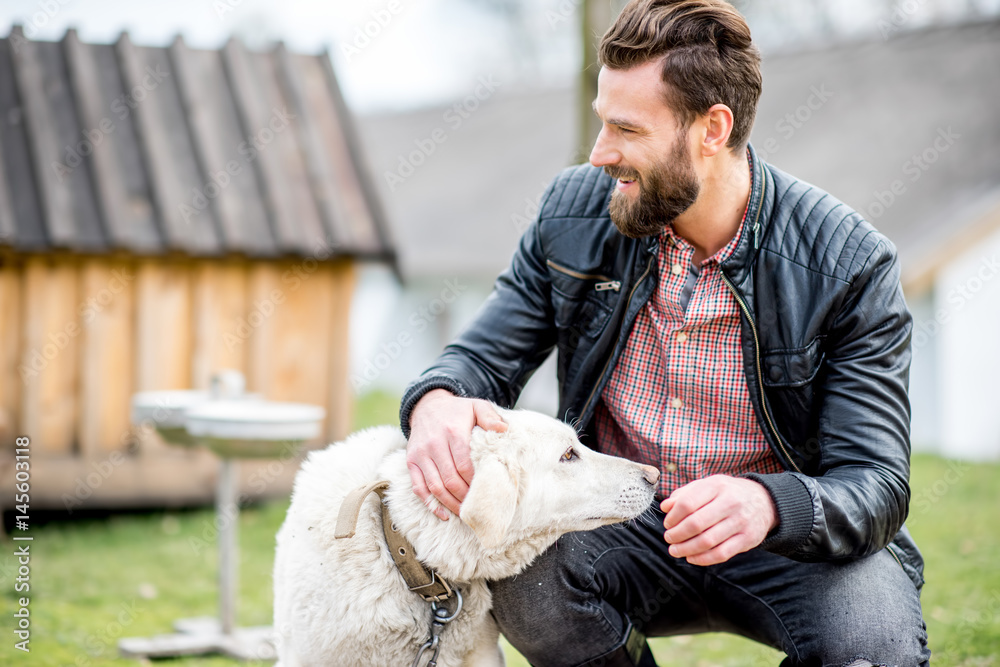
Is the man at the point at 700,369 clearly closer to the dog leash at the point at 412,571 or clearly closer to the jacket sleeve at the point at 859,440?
the jacket sleeve at the point at 859,440

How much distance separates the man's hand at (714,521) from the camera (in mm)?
2109

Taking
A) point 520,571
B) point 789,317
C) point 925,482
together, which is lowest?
point 925,482

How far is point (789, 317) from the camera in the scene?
2.62m

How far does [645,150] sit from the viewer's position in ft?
8.96

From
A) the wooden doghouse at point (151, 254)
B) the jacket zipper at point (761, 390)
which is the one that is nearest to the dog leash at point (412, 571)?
the jacket zipper at point (761, 390)

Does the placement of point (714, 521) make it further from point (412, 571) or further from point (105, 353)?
point (105, 353)

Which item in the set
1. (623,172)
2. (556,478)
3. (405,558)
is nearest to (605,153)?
(623,172)

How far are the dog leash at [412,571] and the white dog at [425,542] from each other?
Answer: 0.07 ft

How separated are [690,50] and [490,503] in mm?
1472

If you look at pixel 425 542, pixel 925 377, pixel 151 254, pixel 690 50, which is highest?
pixel 690 50

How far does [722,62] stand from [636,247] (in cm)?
62

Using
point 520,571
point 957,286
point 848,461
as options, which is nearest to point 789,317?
point 848,461

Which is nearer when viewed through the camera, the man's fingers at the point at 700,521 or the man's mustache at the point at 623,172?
the man's fingers at the point at 700,521

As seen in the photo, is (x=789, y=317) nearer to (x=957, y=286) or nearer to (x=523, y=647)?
(x=523, y=647)
